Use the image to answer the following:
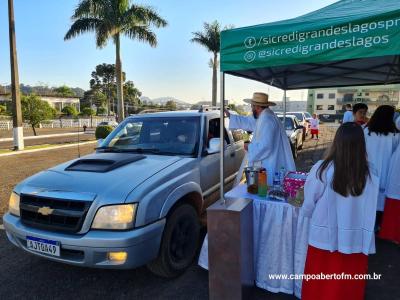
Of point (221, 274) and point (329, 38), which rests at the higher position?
point (329, 38)

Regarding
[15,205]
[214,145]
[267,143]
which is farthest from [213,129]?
[15,205]

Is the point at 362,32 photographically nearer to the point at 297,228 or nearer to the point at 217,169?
the point at 297,228

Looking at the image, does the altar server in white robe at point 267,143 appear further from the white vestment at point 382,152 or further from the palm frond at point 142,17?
the palm frond at point 142,17

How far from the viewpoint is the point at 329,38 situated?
8.52ft

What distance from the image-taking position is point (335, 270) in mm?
2453

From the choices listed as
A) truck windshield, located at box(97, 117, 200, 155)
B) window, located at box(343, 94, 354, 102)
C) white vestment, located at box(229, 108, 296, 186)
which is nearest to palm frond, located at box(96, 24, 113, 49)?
truck windshield, located at box(97, 117, 200, 155)

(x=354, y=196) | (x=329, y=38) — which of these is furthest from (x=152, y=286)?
(x=329, y=38)

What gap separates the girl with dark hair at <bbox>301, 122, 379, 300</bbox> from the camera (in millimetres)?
2199

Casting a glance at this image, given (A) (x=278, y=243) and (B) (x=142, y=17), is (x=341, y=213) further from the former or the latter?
(B) (x=142, y=17)

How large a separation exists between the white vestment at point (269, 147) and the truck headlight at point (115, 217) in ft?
5.86

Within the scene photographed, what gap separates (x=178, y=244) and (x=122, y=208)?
92 cm

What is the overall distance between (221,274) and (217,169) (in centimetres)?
193

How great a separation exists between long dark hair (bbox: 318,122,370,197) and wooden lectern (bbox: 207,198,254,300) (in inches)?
34.2

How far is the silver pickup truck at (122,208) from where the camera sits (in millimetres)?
2834
